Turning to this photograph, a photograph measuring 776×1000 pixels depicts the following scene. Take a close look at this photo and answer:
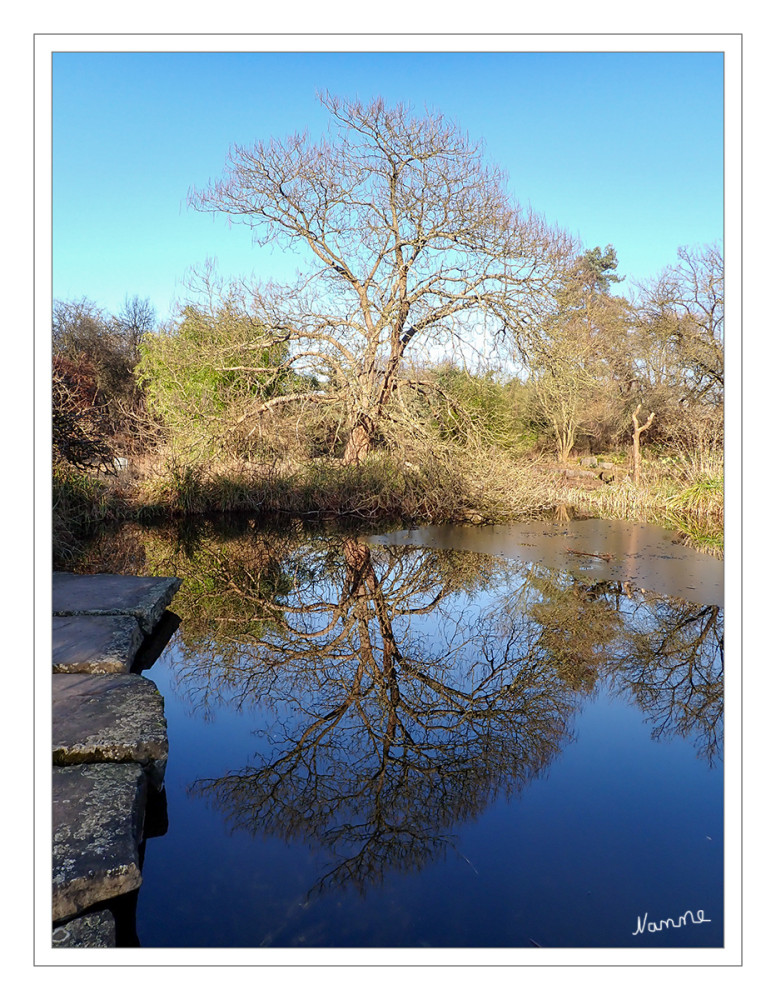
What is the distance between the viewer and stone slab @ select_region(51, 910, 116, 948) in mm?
2156

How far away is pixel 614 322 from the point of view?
64.4 feet

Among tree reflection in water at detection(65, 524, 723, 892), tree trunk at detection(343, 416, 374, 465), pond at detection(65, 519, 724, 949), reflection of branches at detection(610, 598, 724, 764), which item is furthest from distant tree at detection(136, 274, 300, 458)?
reflection of branches at detection(610, 598, 724, 764)

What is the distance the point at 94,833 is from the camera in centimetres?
262

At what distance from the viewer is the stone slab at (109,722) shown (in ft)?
10.7

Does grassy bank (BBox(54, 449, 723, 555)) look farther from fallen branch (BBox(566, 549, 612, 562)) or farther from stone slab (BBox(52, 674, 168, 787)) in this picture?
stone slab (BBox(52, 674, 168, 787))

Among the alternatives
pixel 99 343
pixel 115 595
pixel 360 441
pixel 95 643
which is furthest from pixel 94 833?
pixel 99 343

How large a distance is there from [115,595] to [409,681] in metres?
2.86
